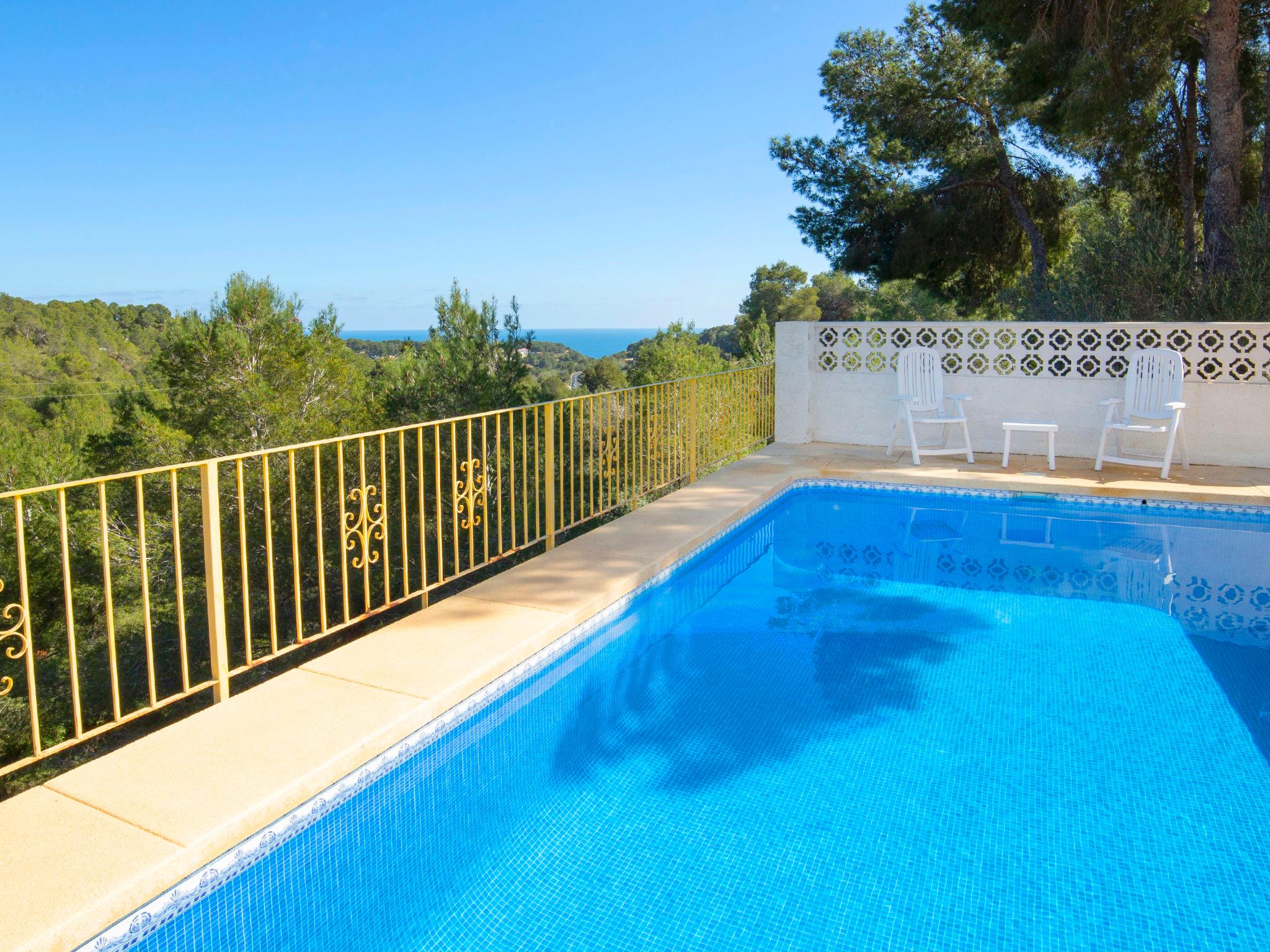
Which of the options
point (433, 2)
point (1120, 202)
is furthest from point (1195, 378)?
point (433, 2)

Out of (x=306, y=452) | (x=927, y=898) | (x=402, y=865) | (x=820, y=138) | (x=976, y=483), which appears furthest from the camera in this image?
(x=306, y=452)

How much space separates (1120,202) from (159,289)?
38.7 metres

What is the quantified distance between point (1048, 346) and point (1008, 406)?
0.59 meters

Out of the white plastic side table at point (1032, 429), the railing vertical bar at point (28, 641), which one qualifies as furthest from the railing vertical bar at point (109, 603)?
the white plastic side table at point (1032, 429)

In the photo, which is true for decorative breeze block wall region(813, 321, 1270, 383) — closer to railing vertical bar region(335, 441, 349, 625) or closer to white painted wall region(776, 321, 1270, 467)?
white painted wall region(776, 321, 1270, 467)

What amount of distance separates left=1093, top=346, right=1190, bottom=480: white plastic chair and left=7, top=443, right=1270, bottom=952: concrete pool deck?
3.82 metres

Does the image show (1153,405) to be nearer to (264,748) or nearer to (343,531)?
(343,531)

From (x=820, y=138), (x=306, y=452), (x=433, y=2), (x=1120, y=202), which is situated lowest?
(x=306, y=452)

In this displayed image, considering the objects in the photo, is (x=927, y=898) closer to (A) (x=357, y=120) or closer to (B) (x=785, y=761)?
(B) (x=785, y=761)

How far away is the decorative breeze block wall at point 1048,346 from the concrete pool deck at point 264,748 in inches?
148

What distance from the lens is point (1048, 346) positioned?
7.75m

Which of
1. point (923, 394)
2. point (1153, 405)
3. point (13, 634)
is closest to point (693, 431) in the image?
point (923, 394)

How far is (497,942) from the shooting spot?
7.24ft

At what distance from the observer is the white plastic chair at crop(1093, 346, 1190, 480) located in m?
6.83
